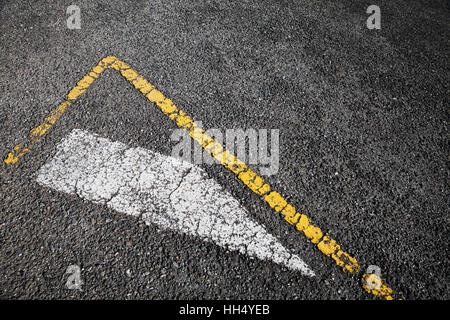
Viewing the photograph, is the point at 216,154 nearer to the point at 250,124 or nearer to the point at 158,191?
the point at 250,124

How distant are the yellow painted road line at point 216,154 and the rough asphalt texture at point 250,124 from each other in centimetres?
7

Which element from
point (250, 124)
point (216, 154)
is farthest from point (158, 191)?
point (250, 124)

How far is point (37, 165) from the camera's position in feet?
8.52

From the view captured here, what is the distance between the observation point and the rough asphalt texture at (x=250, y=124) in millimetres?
2156

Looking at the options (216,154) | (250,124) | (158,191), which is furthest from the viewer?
(250,124)

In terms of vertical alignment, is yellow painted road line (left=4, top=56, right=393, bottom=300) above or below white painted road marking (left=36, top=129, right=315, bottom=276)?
above

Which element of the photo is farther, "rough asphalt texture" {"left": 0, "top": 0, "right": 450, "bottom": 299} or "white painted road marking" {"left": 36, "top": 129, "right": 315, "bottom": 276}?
"white painted road marking" {"left": 36, "top": 129, "right": 315, "bottom": 276}

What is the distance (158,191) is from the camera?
2502mm

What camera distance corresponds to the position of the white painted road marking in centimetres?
229

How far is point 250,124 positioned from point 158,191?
3.68 ft

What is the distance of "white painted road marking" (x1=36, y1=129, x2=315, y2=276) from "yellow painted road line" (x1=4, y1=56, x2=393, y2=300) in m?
0.23

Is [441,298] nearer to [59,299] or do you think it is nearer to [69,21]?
[59,299]

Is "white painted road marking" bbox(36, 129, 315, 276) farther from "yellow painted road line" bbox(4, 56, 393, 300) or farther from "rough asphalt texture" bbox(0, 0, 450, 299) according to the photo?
"yellow painted road line" bbox(4, 56, 393, 300)

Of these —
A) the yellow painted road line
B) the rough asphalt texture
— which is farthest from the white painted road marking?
the yellow painted road line
